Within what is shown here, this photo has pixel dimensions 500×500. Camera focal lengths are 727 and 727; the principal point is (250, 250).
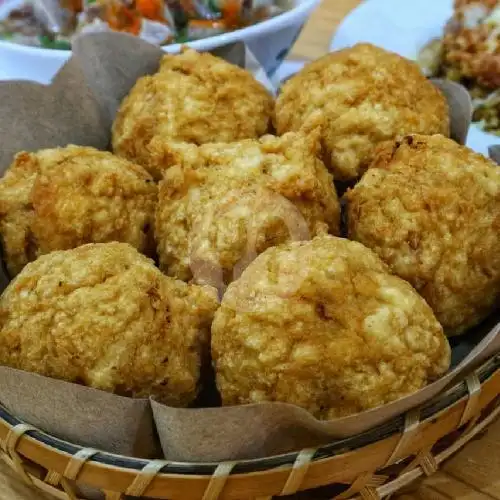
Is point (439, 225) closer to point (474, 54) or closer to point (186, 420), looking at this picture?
point (186, 420)

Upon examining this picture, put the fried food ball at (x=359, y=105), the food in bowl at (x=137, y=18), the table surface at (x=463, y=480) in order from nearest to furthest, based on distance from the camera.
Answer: the table surface at (x=463, y=480)
the fried food ball at (x=359, y=105)
the food in bowl at (x=137, y=18)

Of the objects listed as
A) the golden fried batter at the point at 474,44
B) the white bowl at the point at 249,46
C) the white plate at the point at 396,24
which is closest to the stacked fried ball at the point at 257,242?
the white bowl at the point at 249,46

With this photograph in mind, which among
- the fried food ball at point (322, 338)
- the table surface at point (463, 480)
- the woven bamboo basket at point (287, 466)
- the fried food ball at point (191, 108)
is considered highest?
the fried food ball at point (191, 108)

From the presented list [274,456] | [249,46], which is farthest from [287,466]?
[249,46]

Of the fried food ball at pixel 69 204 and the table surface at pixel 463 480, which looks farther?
the fried food ball at pixel 69 204

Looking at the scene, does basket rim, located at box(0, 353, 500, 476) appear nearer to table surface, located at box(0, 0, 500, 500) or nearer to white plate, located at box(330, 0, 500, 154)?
table surface, located at box(0, 0, 500, 500)

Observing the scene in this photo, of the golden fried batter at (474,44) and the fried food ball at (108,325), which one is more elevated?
the golden fried batter at (474,44)

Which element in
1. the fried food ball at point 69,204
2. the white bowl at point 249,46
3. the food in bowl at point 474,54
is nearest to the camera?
the fried food ball at point 69,204

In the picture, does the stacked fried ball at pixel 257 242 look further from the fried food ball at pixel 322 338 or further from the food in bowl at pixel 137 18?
the food in bowl at pixel 137 18

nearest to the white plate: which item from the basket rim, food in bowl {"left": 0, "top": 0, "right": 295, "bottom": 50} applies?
food in bowl {"left": 0, "top": 0, "right": 295, "bottom": 50}
